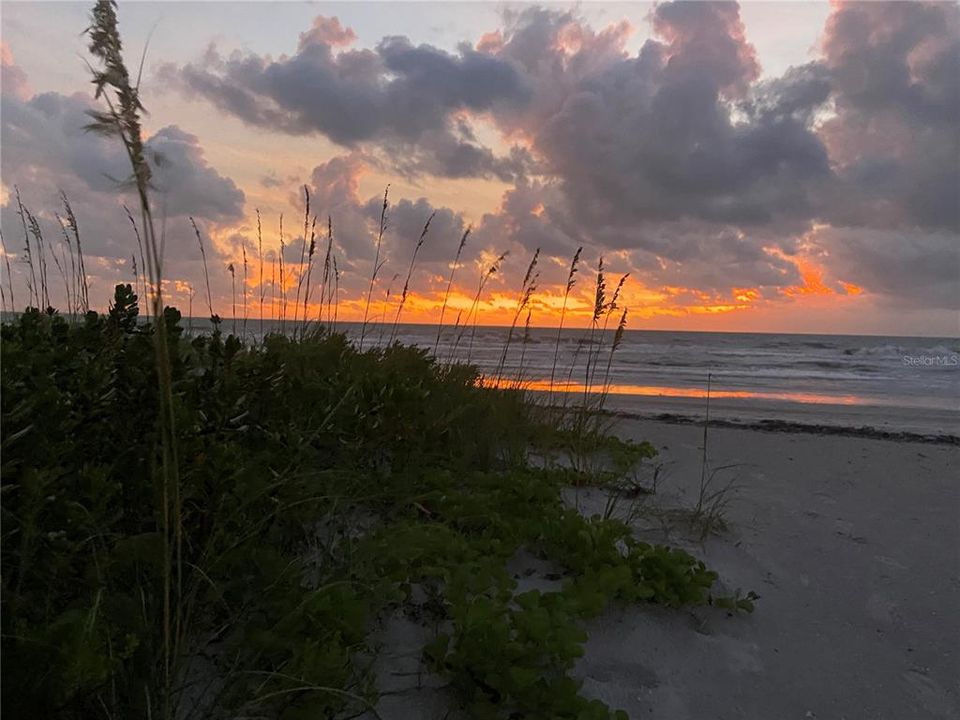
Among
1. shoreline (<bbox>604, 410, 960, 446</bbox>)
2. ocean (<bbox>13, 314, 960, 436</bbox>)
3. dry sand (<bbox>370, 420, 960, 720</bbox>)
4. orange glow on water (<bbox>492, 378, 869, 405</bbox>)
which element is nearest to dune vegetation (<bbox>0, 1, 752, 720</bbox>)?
dry sand (<bbox>370, 420, 960, 720</bbox>)

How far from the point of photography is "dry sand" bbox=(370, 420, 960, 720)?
7.20 feet

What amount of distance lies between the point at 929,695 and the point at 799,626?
49cm

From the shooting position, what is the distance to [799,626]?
2756mm

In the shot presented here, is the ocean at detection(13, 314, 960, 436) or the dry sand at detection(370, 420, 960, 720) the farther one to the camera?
the ocean at detection(13, 314, 960, 436)

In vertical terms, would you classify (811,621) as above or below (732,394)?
below

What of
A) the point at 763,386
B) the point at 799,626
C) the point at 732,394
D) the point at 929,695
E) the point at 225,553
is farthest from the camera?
the point at 763,386

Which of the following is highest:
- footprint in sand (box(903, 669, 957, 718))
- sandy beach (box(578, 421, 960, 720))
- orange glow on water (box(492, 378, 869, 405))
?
orange glow on water (box(492, 378, 869, 405))

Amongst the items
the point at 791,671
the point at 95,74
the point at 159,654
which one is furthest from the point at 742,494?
the point at 95,74

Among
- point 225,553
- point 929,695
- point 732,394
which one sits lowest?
point 929,695

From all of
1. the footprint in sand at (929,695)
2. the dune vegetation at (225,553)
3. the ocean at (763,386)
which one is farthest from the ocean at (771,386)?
the footprint in sand at (929,695)

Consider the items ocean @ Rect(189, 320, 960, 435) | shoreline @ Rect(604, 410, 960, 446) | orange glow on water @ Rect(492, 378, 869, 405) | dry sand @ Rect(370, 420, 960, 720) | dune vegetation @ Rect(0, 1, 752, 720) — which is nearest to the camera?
dune vegetation @ Rect(0, 1, 752, 720)

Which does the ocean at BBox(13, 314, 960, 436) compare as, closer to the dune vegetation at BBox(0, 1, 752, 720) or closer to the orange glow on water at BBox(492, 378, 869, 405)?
the orange glow on water at BBox(492, 378, 869, 405)

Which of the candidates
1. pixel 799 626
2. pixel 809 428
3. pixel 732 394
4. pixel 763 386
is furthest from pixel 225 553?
pixel 763 386

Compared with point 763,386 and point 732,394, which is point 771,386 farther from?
point 732,394
